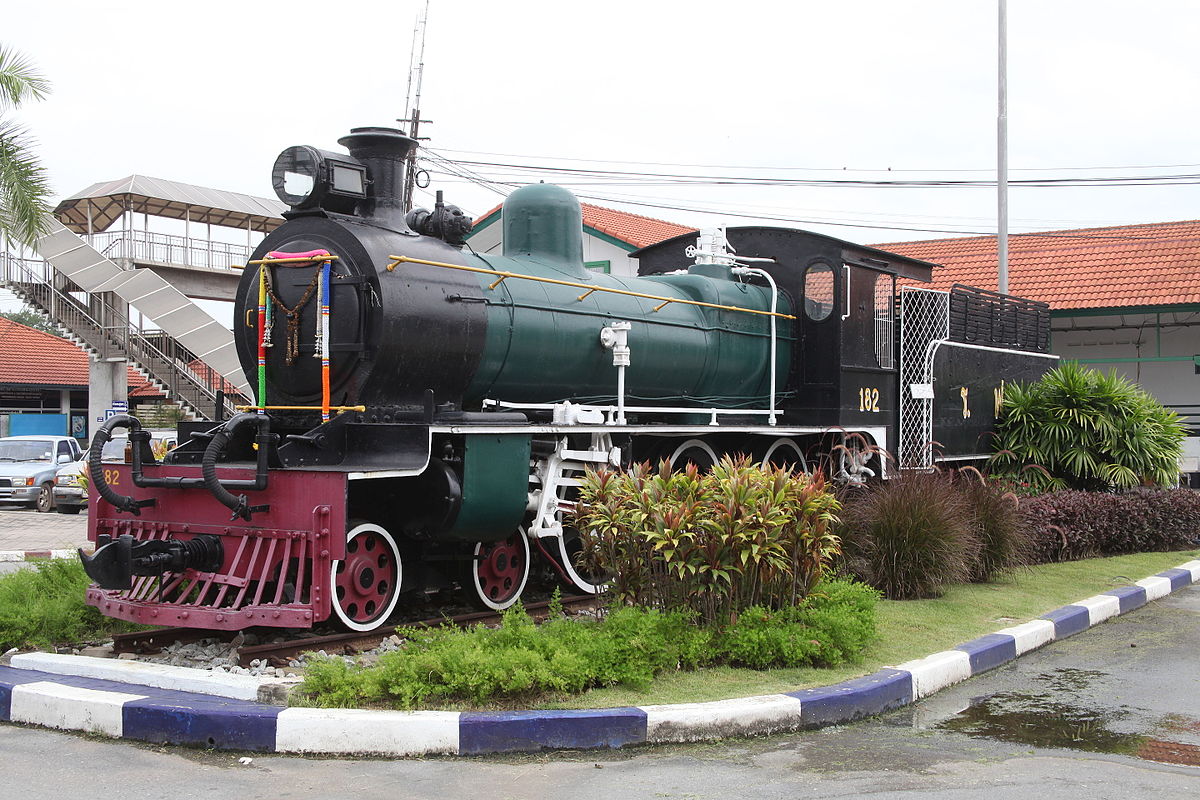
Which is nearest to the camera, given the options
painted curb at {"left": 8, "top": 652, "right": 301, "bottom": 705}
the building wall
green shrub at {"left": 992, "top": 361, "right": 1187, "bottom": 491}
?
painted curb at {"left": 8, "top": 652, "right": 301, "bottom": 705}

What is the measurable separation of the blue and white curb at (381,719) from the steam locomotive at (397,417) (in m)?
0.87

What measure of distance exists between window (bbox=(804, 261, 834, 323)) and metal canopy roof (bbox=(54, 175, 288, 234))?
23900 mm

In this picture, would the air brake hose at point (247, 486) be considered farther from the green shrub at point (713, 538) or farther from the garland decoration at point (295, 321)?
the green shrub at point (713, 538)

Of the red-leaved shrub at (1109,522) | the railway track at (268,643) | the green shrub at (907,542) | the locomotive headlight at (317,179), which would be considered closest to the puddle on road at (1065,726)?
the green shrub at (907,542)

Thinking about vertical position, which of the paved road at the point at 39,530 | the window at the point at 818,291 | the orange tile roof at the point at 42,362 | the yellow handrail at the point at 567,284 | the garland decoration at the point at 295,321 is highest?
the orange tile roof at the point at 42,362

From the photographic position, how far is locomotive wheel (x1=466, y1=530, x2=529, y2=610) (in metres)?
8.15

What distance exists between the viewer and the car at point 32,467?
73.0 ft

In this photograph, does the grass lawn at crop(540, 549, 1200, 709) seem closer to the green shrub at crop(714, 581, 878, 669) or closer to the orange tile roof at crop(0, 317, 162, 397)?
the green shrub at crop(714, 581, 878, 669)

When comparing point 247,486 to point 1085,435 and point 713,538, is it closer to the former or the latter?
point 713,538

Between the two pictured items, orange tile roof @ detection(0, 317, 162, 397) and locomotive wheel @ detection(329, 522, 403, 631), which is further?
orange tile roof @ detection(0, 317, 162, 397)

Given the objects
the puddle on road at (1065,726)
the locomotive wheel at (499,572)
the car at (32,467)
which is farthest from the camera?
the car at (32,467)

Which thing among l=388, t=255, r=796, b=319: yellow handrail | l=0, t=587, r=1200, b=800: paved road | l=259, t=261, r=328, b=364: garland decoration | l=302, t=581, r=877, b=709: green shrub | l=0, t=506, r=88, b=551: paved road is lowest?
l=0, t=587, r=1200, b=800: paved road

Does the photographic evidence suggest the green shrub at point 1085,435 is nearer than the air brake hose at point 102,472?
No

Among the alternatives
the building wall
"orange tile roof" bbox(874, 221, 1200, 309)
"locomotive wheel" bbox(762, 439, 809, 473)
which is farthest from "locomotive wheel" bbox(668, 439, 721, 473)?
the building wall
